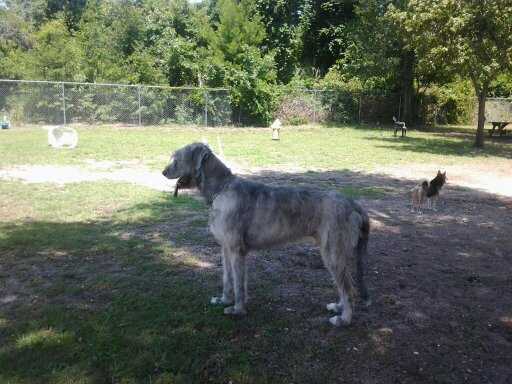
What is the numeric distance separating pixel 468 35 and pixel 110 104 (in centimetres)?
1739

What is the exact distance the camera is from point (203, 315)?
4.52 m

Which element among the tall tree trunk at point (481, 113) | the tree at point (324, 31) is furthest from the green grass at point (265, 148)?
the tree at point (324, 31)

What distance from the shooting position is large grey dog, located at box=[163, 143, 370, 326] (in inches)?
167

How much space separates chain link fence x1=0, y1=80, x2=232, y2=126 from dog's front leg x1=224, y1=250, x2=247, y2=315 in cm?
2111

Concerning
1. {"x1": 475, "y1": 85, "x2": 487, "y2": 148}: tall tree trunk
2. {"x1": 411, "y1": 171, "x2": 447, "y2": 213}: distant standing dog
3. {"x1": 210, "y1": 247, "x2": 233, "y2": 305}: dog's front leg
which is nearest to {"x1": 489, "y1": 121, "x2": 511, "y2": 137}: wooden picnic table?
{"x1": 475, "y1": 85, "x2": 487, "y2": 148}: tall tree trunk

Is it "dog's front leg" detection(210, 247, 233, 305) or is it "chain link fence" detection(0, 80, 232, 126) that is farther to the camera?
"chain link fence" detection(0, 80, 232, 126)

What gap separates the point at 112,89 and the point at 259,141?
9530 mm

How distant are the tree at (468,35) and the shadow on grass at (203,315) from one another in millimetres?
13403

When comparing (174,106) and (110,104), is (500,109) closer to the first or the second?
(174,106)

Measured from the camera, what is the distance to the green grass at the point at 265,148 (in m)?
14.1

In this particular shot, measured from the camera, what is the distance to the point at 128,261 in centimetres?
583

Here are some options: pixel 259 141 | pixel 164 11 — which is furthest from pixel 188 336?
pixel 164 11

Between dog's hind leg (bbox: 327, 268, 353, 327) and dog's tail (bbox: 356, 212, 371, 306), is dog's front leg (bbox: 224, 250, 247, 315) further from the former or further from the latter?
dog's tail (bbox: 356, 212, 371, 306)

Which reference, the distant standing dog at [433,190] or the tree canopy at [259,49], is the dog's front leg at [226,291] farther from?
the tree canopy at [259,49]
